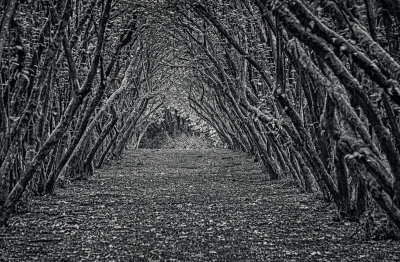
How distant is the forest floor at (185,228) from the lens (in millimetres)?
6371

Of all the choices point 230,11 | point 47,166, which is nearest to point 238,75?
point 230,11

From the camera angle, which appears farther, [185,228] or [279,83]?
[279,83]

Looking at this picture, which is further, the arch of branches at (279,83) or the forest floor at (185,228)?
the forest floor at (185,228)

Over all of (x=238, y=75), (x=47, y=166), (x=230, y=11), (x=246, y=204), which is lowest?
(x=246, y=204)

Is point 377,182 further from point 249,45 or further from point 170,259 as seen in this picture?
point 249,45

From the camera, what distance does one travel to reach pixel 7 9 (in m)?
6.47

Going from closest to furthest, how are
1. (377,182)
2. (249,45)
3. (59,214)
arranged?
(377,182) < (59,214) < (249,45)

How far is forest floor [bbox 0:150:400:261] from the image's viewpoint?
→ 6.37 metres

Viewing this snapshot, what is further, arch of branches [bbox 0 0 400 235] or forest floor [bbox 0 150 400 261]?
forest floor [bbox 0 150 400 261]

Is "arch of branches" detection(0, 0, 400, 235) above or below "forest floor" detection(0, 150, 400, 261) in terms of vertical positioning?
above

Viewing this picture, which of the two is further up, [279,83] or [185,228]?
[279,83]

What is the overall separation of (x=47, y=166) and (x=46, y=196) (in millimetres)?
704

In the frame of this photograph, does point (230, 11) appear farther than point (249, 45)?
No

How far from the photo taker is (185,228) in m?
8.23
